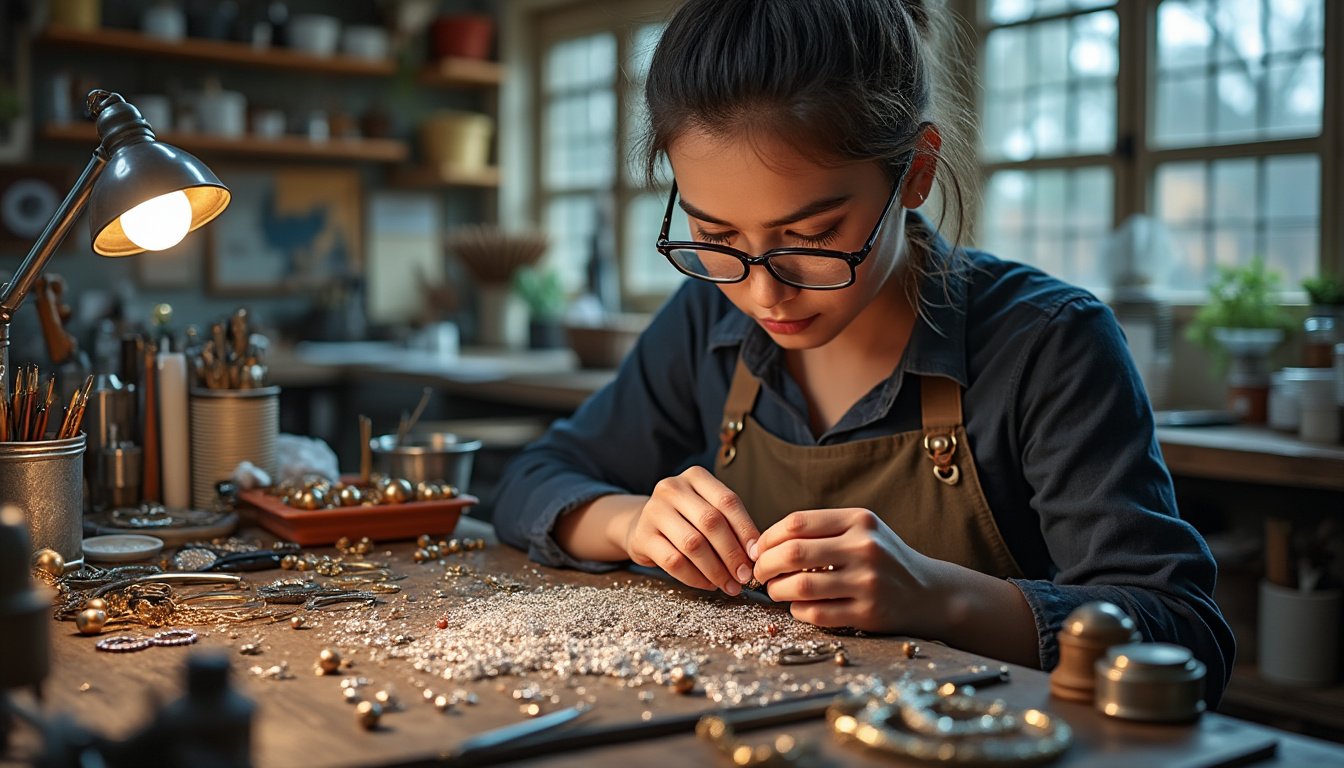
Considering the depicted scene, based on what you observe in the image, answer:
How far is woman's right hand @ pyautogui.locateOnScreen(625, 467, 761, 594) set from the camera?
1.31m

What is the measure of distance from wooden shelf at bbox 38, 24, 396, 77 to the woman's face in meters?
3.77

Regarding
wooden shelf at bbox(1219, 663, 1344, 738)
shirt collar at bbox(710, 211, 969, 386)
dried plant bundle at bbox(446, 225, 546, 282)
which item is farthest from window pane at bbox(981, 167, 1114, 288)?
shirt collar at bbox(710, 211, 969, 386)

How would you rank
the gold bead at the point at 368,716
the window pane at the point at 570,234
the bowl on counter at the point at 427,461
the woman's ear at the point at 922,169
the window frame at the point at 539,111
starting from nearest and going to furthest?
the gold bead at the point at 368,716, the woman's ear at the point at 922,169, the bowl on counter at the point at 427,461, the window frame at the point at 539,111, the window pane at the point at 570,234

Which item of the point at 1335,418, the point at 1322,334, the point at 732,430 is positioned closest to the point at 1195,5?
the point at 1322,334

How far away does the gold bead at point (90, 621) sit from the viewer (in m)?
1.19

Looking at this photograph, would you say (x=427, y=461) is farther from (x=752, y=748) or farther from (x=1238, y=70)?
(x=1238, y=70)

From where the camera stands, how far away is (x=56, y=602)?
51.8 inches

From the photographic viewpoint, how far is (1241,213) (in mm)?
3379

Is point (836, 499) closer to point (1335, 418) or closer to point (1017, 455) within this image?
point (1017, 455)

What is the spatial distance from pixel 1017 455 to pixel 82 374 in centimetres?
125

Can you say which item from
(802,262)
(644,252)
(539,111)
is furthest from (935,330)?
(539,111)

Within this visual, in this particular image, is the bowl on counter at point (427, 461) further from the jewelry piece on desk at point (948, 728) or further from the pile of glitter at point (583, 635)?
the jewelry piece on desk at point (948, 728)

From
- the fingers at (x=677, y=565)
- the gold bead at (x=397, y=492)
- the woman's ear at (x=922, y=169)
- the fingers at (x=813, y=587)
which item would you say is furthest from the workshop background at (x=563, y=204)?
the fingers at (x=813, y=587)

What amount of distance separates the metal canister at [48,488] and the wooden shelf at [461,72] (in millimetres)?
4210
